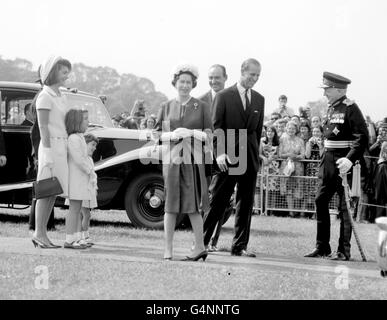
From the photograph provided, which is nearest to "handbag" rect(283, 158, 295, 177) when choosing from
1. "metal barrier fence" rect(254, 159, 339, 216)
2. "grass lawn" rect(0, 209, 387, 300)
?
"metal barrier fence" rect(254, 159, 339, 216)

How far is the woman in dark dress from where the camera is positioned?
7.16 meters

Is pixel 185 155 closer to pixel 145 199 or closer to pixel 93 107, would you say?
pixel 145 199

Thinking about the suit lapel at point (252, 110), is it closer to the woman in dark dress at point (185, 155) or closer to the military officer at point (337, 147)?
the woman in dark dress at point (185, 155)

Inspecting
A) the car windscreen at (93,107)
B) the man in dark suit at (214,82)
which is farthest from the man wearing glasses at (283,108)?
the man in dark suit at (214,82)

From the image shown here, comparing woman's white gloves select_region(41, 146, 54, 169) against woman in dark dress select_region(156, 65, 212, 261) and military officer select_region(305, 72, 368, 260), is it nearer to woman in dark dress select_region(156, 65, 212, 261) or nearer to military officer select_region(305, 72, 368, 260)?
woman in dark dress select_region(156, 65, 212, 261)

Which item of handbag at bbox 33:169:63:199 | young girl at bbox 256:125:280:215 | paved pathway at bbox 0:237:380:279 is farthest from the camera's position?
young girl at bbox 256:125:280:215

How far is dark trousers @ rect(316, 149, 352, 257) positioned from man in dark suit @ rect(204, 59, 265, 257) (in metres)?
0.98

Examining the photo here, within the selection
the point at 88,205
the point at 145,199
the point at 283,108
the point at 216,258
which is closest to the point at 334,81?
the point at 216,258

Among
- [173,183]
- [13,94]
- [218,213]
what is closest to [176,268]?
[173,183]

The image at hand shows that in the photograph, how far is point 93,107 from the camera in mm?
11664

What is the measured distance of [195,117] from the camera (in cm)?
715

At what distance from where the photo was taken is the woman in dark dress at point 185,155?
7.16 meters

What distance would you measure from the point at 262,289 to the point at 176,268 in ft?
3.57

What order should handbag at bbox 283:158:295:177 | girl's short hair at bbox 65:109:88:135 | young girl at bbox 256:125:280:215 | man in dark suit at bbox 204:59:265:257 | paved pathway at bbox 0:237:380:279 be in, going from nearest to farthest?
1. paved pathway at bbox 0:237:380:279
2. man in dark suit at bbox 204:59:265:257
3. girl's short hair at bbox 65:109:88:135
4. handbag at bbox 283:158:295:177
5. young girl at bbox 256:125:280:215
